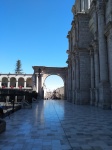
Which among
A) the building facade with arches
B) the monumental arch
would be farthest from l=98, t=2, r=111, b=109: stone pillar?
the building facade with arches

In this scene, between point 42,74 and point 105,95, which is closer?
point 105,95

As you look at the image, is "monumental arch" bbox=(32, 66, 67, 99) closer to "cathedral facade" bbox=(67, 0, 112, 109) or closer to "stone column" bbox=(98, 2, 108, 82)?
"cathedral facade" bbox=(67, 0, 112, 109)

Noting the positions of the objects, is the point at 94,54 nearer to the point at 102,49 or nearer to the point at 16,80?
the point at 102,49

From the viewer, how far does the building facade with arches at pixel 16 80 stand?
6869 cm

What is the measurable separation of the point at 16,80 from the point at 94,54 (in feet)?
160

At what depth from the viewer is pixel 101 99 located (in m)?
19.7

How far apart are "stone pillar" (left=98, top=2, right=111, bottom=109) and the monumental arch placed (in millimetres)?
28999

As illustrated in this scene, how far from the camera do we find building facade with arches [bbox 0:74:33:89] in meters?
68.7

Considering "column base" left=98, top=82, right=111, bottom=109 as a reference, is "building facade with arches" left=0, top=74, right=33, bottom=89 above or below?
above

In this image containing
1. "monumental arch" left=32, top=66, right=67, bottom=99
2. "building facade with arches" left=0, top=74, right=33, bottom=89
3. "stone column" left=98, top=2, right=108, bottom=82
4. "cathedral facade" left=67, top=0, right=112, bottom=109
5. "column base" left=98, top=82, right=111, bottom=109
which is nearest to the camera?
"column base" left=98, top=82, right=111, bottom=109

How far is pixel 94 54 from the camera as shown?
24.1 metres

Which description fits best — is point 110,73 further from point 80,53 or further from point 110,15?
point 80,53

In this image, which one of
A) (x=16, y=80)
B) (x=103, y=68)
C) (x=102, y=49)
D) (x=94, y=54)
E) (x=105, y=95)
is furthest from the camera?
(x=16, y=80)

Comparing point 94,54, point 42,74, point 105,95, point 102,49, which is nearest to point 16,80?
point 42,74
